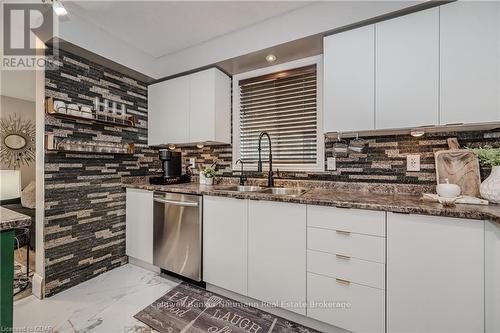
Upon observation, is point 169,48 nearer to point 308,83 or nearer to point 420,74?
point 308,83

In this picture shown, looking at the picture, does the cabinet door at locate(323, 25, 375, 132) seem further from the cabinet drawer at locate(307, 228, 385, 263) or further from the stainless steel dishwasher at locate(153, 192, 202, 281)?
the stainless steel dishwasher at locate(153, 192, 202, 281)

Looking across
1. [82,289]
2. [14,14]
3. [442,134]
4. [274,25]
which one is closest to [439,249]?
[442,134]

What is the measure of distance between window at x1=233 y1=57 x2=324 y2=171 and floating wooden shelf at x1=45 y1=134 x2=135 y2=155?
3.91 ft

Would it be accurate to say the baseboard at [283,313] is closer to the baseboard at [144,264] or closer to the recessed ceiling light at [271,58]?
the baseboard at [144,264]

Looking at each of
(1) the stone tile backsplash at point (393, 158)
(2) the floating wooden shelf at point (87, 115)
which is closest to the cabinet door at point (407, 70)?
(1) the stone tile backsplash at point (393, 158)

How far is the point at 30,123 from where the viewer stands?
12.8 ft

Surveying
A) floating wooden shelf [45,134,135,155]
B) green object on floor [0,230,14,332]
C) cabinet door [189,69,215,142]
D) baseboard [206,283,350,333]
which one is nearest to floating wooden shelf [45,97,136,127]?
floating wooden shelf [45,134,135,155]

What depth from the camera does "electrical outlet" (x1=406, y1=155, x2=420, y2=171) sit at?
165 cm

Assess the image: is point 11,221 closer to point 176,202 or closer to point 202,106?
point 176,202

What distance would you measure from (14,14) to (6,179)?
2.71 m

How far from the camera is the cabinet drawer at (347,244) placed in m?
1.26

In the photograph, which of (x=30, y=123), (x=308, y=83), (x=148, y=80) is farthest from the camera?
(x=30, y=123)

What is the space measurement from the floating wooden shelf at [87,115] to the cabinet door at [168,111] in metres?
0.28

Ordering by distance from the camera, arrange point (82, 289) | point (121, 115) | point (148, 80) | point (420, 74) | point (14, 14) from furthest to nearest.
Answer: point (148, 80) → point (121, 115) → point (82, 289) → point (14, 14) → point (420, 74)
